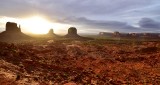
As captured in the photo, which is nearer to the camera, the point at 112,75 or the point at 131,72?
the point at 112,75

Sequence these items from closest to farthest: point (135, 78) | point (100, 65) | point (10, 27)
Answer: point (135, 78) → point (100, 65) → point (10, 27)

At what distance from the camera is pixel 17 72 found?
49.3ft

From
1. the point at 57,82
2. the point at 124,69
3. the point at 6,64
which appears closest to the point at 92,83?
the point at 57,82

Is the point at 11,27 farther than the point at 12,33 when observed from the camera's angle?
Yes

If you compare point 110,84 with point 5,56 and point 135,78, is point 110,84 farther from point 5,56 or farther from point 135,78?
point 5,56

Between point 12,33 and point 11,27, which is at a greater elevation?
point 11,27

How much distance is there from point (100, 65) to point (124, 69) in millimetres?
3358

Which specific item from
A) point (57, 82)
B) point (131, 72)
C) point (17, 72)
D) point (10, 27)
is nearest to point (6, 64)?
point (17, 72)

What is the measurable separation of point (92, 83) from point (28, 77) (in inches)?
193

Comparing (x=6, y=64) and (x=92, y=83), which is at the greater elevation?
(x=6, y=64)

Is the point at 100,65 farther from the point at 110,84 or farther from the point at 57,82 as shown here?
the point at 57,82

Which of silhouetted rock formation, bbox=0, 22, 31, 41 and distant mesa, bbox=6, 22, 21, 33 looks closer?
silhouetted rock formation, bbox=0, 22, 31, 41

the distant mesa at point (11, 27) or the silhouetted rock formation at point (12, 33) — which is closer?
the silhouetted rock formation at point (12, 33)

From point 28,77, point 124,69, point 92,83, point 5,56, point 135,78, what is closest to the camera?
point 28,77
